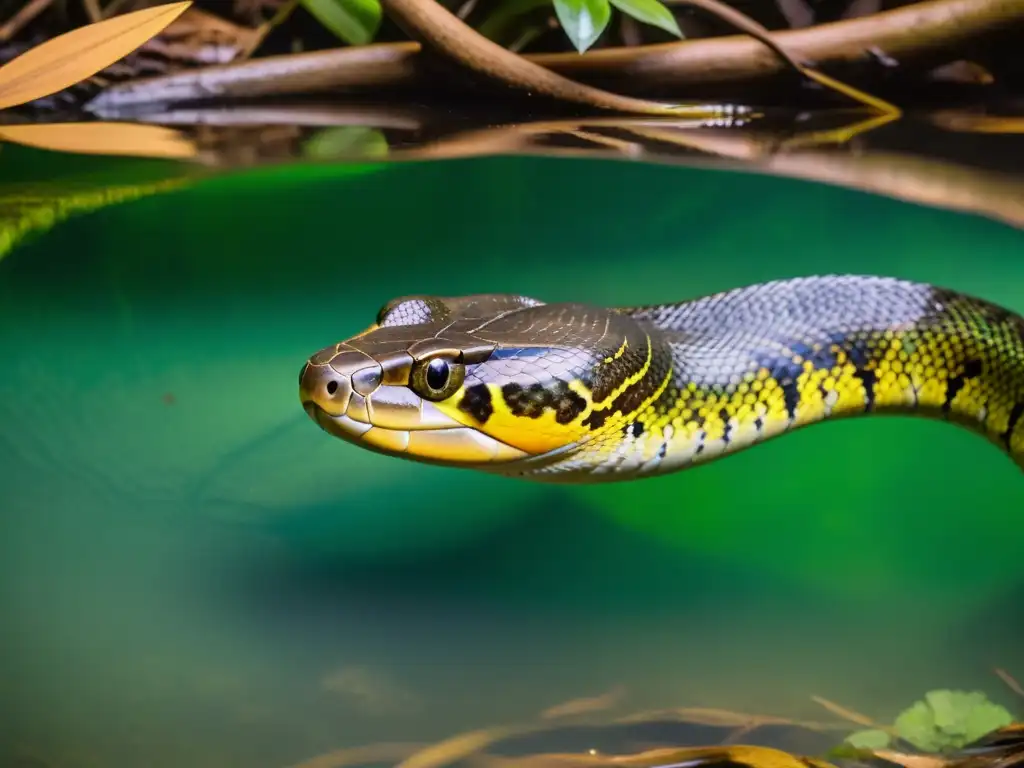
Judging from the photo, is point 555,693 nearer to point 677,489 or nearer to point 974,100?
point 677,489

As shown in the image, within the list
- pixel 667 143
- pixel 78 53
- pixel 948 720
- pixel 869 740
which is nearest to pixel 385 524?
pixel 869 740

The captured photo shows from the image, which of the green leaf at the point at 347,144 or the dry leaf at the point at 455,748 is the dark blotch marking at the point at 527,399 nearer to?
the dry leaf at the point at 455,748

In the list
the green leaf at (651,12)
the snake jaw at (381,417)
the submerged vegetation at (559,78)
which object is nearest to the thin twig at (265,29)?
the submerged vegetation at (559,78)

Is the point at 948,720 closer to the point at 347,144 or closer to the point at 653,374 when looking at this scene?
the point at 653,374

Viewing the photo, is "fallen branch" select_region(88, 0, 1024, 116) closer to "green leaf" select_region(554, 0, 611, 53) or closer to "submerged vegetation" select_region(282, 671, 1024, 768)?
"green leaf" select_region(554, 0, 611, 53)

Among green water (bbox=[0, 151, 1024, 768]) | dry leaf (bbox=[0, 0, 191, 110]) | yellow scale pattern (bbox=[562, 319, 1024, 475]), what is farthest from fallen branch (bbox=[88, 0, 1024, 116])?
yellow scale pattern (bbox=[562, 319, 1024, 475])

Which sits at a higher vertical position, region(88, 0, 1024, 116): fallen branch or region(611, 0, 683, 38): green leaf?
region(611, 0, 683, 38): green leaf

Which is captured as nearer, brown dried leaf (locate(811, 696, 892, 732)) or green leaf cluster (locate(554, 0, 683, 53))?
brown dried leaf (locate(811, 696, 892, 732))
